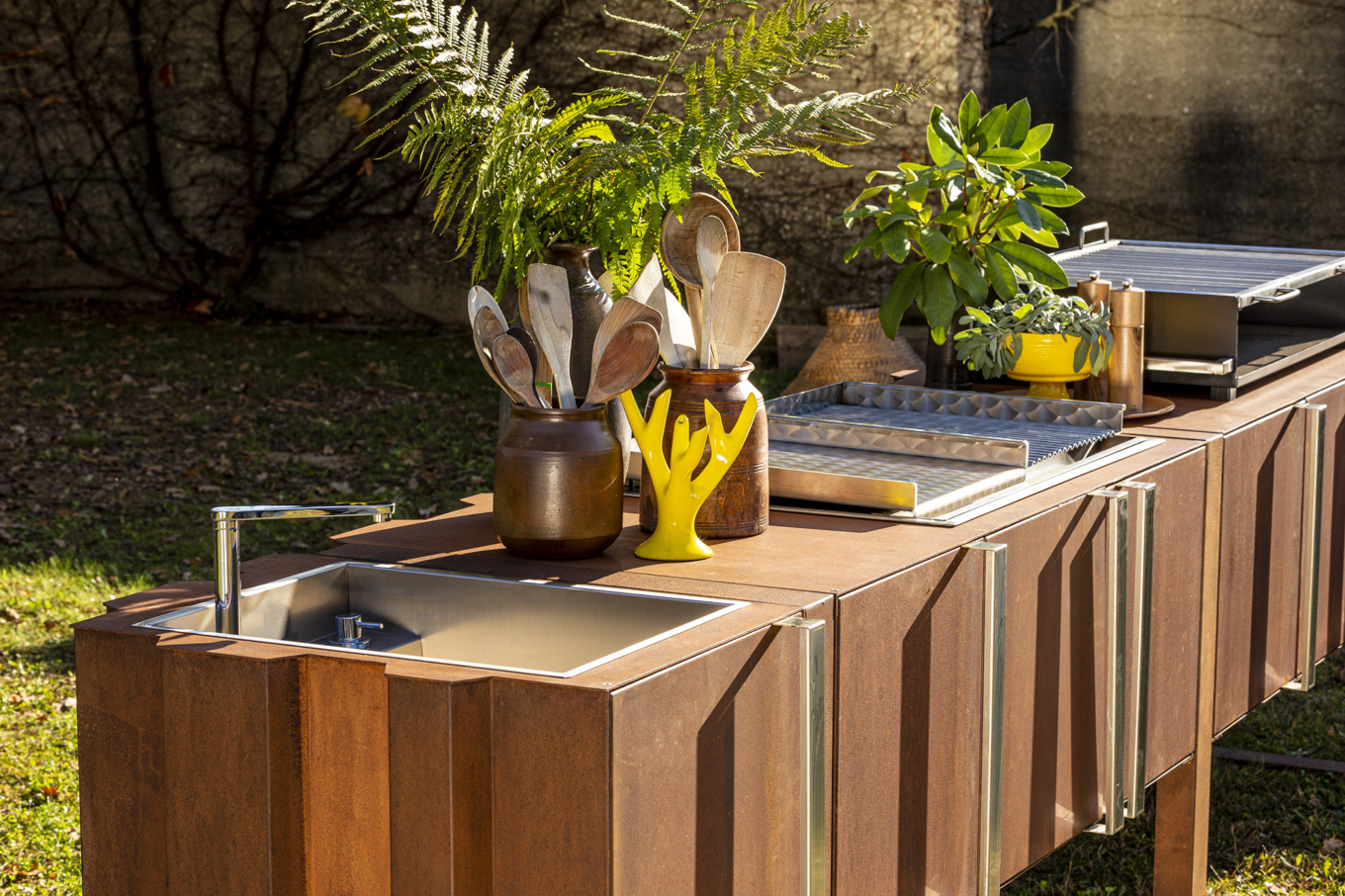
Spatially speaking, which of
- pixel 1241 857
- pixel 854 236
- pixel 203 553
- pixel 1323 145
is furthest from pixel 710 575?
pixel 1323 145

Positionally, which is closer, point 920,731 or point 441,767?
point 441,767

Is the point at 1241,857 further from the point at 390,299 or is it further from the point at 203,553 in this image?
the point at 390,299

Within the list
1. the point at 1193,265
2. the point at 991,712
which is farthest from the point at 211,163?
the point at 991,712

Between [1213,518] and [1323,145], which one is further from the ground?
[1323,145]

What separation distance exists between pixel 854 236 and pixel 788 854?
574 centimetres

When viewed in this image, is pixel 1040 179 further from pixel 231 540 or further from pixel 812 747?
pixel 231 540

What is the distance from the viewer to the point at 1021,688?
1849 mm

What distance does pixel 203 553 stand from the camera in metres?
4.39

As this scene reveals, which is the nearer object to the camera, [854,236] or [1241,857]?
[1241,857]

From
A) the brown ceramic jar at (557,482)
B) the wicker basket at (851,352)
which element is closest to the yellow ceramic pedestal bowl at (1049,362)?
→ the brown ceramic jar at (557,482)

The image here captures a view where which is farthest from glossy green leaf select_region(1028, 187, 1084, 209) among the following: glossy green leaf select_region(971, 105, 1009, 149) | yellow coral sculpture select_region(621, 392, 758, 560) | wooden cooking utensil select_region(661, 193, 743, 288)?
yellow coral sculpture select_region(621, 392, 758, 560)

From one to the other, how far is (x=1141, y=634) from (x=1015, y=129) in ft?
3.11

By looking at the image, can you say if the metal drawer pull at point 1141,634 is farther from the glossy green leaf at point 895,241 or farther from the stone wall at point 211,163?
the stone wall at point 211,163

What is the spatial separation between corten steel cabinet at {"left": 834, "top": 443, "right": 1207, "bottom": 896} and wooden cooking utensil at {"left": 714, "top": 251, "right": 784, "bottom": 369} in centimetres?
35
